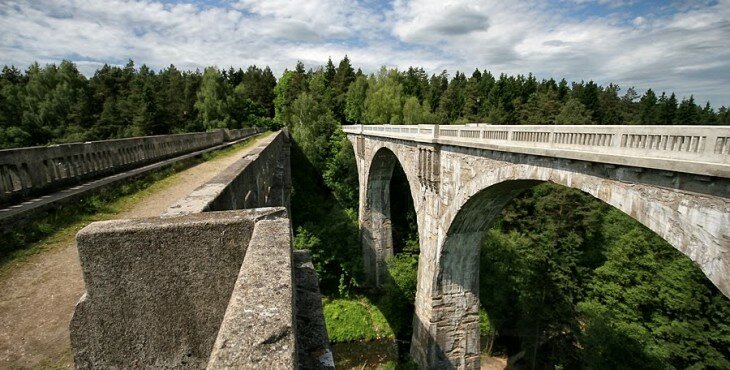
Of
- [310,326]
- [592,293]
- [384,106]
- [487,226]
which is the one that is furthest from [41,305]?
[384,106]

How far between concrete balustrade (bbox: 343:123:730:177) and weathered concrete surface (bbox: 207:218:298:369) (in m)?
5.38

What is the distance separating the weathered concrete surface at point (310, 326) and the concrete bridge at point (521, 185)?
5.07 meters

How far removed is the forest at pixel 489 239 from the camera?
15.2 m

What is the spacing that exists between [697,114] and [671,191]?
230ft

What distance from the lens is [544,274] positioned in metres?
21.7

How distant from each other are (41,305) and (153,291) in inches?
80.4

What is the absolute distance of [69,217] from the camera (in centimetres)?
533

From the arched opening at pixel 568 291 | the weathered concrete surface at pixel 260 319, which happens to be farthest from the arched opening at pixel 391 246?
the weathered concrete surface at pixel 260 319

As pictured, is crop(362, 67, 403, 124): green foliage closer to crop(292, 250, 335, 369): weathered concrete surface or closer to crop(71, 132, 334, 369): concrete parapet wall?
crop(292, 250, 335, 369): weathered concrete surface

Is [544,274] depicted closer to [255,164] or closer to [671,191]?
[671,191]

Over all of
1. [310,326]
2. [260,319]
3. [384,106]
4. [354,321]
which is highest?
[384,106]

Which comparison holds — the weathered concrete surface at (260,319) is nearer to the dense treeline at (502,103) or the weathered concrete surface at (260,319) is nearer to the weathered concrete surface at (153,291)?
the weathered concrete surface at (153,291)

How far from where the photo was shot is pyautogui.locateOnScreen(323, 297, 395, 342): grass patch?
21203 millimetres

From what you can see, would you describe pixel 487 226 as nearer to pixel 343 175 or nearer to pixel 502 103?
pixel 343 175
